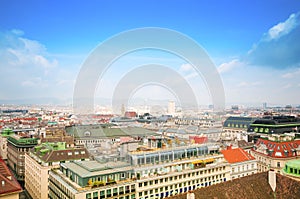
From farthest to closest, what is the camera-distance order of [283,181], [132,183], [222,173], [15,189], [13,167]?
[13,167] → [222,173] → [132,183] → [283,181] → [15,189]

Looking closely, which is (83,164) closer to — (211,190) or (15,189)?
(15,189)

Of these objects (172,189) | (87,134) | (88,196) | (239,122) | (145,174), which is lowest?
(172,189)

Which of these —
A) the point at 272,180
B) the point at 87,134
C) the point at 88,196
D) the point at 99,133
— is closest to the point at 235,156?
the point at 272,180

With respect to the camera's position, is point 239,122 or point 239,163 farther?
point 239,122

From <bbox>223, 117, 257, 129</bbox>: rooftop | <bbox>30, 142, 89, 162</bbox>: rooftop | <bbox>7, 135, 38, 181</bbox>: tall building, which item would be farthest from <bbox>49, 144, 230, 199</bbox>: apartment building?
<bbox>223, 117, 257, 129</bbox>: rooftop

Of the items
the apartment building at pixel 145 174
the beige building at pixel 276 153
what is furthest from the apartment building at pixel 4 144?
the beige building at pixel 276 153

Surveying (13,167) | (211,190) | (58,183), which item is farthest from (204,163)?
(13,167)

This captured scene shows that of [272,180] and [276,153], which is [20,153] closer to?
[276,153]

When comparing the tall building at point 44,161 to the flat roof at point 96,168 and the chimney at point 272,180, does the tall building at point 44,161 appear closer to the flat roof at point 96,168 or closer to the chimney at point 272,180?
the flat roof at point 96,168
